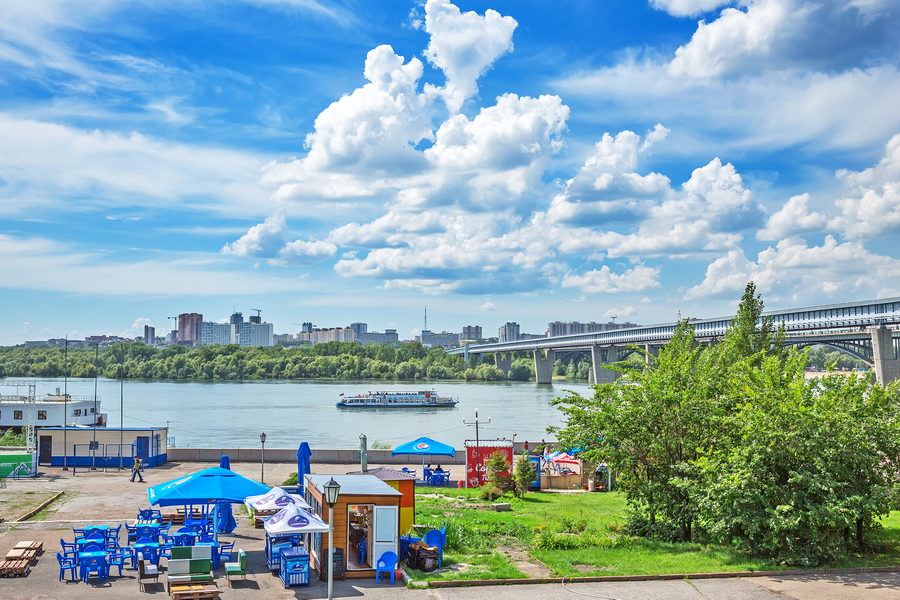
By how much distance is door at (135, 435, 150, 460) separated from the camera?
36719 millimetres

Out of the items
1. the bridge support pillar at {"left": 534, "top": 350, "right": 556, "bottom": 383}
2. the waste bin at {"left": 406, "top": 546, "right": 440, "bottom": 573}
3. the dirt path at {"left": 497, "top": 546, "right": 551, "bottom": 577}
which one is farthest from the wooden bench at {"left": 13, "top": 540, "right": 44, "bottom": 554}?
the bridge support pillar at {"left": 534, "top": 350, "right": 556, "bottom": 383}

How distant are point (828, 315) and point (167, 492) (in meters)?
79.2

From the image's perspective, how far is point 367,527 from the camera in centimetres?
1866

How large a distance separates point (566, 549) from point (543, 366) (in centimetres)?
14557

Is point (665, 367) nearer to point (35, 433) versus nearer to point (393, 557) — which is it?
point (393, 557)

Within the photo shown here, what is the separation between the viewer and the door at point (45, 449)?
3725 cm

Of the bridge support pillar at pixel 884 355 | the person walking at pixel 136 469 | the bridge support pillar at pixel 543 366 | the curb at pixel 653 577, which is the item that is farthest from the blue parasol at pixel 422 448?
the bridge support pillar at pixel 543 366

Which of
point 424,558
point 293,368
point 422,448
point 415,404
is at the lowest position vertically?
point 415,404

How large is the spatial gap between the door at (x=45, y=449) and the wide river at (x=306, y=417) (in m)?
23.6

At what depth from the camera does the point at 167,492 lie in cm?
1969

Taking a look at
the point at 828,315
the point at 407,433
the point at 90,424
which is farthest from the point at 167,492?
the point at 828,315

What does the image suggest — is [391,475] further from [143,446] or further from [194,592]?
A: [143,446]

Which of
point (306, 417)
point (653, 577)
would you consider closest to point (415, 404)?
point (306, 417)

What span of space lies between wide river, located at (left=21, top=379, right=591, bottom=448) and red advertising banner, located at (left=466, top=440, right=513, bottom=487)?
95.7 feet
